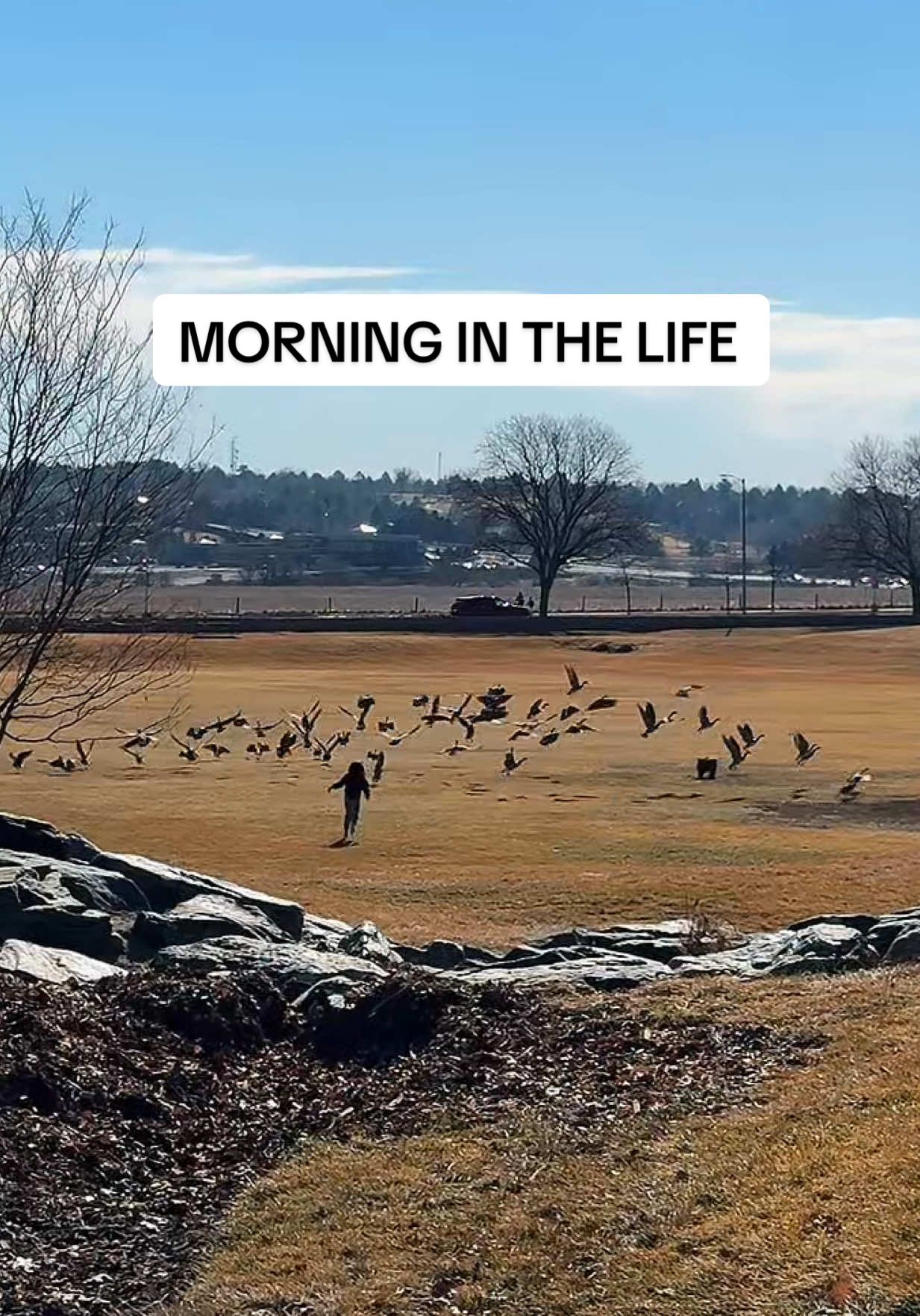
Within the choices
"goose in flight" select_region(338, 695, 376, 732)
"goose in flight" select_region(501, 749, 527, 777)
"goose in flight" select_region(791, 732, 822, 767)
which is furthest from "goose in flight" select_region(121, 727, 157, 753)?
"goose in flight" select_region(791, 732, 822, 767)

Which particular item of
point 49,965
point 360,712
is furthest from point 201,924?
point 360,712

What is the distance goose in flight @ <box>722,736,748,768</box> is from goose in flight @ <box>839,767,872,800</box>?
8.10 feet

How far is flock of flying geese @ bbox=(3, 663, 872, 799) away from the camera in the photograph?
4150 cm

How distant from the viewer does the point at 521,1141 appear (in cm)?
929

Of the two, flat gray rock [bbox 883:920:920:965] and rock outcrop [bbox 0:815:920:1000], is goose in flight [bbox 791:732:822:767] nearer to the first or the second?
rock outcrop [bbox 0:815:920:1000]

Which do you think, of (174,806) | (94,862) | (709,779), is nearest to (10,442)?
(94,862)

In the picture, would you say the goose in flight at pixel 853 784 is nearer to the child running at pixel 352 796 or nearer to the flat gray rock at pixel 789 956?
the child running at pixel 352 796

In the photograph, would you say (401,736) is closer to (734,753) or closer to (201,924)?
(734,753)

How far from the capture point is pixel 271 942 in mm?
15234

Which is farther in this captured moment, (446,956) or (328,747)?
(328,747)

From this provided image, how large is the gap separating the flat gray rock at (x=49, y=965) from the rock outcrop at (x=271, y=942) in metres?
0.02

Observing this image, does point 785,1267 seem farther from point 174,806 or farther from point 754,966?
point 174,806

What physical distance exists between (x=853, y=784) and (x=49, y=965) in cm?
2573

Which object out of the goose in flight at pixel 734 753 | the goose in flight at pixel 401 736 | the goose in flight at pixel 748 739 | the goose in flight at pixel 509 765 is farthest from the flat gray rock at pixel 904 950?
the goose in flight at pixel 401 736
